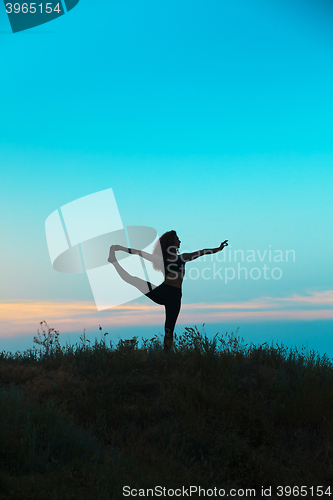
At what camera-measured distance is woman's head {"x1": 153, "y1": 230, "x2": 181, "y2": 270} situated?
458 inches

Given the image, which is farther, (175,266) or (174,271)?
(175,266)

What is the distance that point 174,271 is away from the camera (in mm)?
Result: 11094

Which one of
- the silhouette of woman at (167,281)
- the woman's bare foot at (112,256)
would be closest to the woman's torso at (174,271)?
the silhouette of woman at (167,281)

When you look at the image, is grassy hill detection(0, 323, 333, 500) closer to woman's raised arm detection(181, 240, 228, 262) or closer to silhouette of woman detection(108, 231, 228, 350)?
silhouette of woman detection(108, 231, 228, 350)

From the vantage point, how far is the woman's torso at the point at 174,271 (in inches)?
433

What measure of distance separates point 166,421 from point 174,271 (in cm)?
429

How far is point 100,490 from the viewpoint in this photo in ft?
16.9

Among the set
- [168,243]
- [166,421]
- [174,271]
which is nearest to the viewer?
[166,421]

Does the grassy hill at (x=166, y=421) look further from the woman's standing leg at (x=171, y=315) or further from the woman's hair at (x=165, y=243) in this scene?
the woman's hair at (x=165, y=243)

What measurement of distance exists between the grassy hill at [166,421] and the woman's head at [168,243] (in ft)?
7.83

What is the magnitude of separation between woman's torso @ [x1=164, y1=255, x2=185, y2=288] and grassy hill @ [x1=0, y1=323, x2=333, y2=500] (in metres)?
1.39

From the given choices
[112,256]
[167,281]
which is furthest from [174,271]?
[112,256]

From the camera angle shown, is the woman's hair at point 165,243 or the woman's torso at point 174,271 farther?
the woman's hair at point 165,243

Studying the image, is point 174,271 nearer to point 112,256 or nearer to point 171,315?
point 171,315
